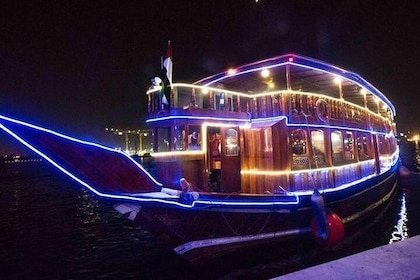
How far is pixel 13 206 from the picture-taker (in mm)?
29016

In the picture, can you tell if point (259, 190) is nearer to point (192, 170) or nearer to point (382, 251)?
point (192, 170)

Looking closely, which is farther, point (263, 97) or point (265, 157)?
point (263, 97)

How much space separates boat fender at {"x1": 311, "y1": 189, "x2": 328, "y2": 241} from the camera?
9.36 metres

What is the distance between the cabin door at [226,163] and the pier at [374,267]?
6293 millimetres

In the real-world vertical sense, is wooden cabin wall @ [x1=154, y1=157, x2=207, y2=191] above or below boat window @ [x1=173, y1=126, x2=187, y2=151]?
below

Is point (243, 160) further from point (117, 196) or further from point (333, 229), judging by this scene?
point (117, 196)

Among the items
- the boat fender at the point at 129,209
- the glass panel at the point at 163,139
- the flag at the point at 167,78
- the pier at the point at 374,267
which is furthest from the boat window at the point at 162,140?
the pier at the point at 374,267

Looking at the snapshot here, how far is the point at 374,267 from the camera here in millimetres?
4121

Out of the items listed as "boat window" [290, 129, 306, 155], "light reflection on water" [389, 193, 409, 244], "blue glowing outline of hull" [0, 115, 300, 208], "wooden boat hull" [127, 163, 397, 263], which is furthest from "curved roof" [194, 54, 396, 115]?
"light reflection on water" [389, 193, 409, 244]

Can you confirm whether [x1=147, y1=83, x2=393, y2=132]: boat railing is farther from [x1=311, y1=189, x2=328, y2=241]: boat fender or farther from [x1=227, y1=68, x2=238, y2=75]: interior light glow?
[x1=311, y1=189, x2=328, y2=241]: boat fender

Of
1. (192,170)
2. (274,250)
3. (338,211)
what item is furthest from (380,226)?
(192,170)

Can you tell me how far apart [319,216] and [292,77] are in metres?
5.91

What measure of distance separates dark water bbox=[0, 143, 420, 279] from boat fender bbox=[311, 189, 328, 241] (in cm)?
101

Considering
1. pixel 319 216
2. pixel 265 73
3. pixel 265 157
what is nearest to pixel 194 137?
pixel 265 157
